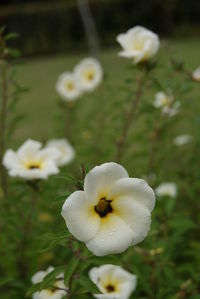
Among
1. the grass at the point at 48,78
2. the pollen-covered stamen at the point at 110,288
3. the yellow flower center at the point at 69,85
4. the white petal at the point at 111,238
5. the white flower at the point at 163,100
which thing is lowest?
the grass at the point at 48,78

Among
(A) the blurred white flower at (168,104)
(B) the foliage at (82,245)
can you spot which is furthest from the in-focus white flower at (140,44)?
(A) the blurred white flower at (168,104)

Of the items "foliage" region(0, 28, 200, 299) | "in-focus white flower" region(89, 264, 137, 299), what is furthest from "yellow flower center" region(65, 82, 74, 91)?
"in-focus white flower" region(89, 264, 137, 299)

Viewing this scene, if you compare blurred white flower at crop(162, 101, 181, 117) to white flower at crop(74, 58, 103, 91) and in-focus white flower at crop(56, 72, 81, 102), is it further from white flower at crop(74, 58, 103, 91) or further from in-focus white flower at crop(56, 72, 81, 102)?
in-focus white flower at crop(56, 72, 81, 102)

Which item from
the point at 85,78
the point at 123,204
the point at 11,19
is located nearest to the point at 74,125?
the point at 85,78

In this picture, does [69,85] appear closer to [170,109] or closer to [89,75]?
[89,75]

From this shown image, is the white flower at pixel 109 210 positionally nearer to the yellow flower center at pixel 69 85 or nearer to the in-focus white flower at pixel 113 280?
the in-focus white flower at pixel 113 280
